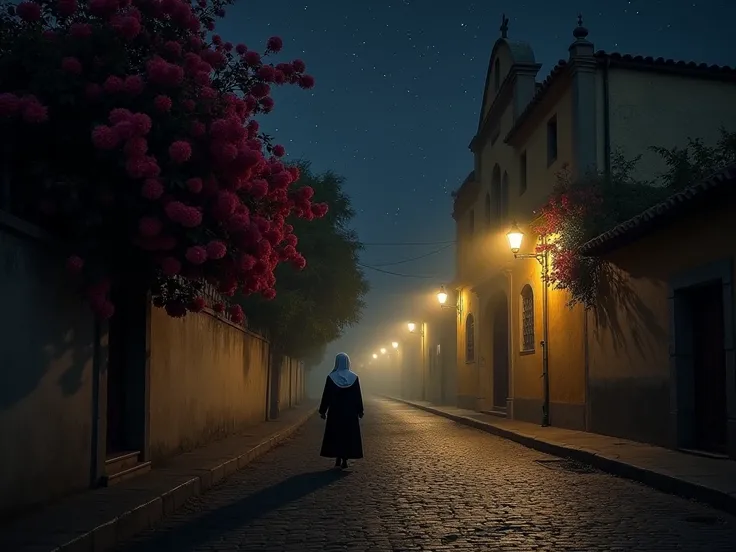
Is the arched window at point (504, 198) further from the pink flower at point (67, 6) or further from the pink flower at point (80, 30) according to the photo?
the pink flower at point (80, 30)

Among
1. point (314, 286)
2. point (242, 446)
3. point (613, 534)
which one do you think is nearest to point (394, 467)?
point (242, 446)

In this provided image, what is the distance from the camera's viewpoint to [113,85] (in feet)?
23.8

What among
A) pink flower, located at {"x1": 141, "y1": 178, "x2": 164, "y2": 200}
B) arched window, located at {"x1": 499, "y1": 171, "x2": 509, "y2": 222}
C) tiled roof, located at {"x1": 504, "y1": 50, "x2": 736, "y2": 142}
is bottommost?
pink flower, located at {"x1": 141, "y1": 178, "x2": 164, "y2": 200}

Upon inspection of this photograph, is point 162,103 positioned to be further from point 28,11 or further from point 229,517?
point 229,517

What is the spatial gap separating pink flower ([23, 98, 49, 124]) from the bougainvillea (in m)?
0.01

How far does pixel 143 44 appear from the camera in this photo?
27.3 feet

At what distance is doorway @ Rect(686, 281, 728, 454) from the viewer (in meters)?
12.1

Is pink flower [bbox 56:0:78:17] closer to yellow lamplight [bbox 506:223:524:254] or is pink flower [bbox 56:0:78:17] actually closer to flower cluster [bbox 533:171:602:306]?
flower cluster [bbox 533:171:602:306]

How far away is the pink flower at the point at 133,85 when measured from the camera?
23.9ft

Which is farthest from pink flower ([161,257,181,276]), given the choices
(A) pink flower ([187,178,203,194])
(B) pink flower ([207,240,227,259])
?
(A) pink flower ([187,178,203,194])

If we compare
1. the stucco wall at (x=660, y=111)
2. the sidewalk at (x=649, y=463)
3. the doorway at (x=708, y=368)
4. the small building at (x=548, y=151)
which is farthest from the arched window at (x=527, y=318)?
the doorway at (x=708, y=368)

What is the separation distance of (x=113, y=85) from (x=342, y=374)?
6.60 meters

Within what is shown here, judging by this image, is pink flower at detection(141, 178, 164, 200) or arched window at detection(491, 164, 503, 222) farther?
arched window at detection(491, 164, 503, 222)

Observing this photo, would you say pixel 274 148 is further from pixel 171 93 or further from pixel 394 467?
pixel 394 467
